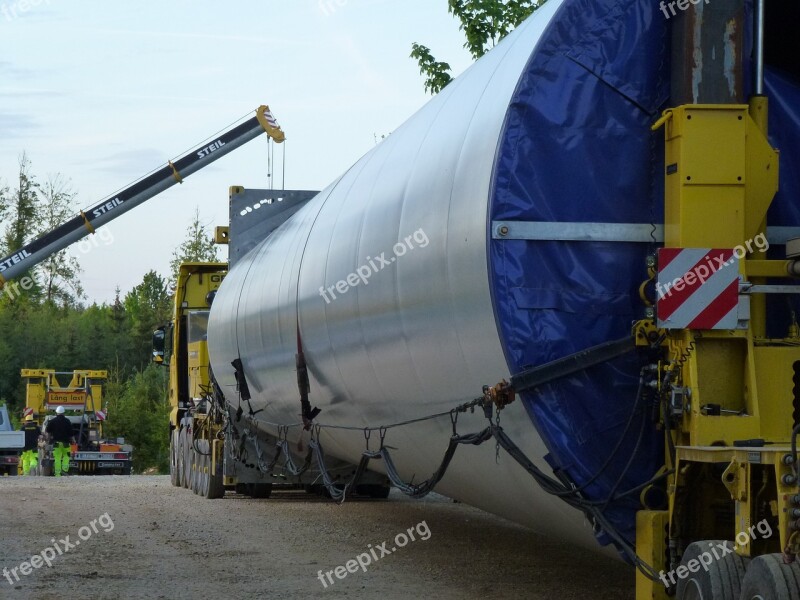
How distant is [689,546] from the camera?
201 inches

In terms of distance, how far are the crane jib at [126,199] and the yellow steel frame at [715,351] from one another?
26.0 meters

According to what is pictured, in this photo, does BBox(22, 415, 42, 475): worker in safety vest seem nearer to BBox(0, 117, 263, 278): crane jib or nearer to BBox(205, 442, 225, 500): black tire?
BBox(0, 117, 263, 278): crane jib

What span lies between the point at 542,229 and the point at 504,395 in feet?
2.46

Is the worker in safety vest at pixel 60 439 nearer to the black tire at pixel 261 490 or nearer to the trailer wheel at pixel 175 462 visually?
the trailer wheel at pixel 175 462

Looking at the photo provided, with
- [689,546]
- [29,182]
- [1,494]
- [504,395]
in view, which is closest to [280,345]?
[504,395]

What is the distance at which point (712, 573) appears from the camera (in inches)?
190

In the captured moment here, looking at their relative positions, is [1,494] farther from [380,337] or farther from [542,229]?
[542,229]

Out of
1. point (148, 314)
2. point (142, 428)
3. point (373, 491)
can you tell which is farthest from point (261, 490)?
point (148, 314)

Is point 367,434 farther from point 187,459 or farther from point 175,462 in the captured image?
point 175,462
